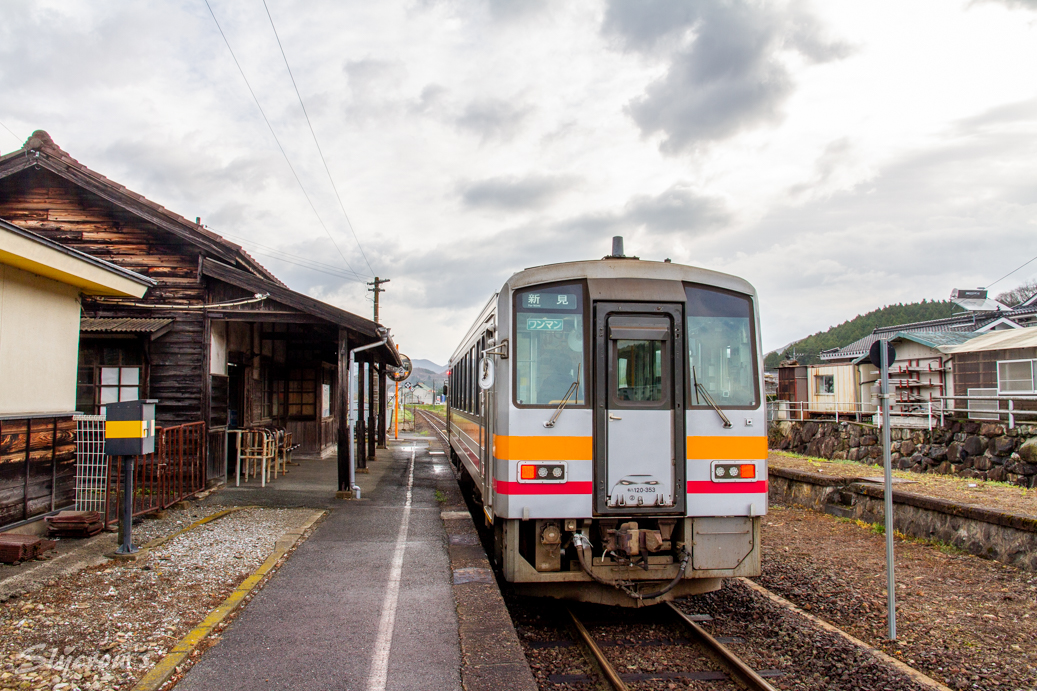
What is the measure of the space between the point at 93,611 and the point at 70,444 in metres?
3.14

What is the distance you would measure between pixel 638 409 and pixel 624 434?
8.5 inches

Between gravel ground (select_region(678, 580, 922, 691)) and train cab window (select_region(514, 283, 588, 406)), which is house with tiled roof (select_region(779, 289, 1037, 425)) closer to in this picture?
gravel ground (select_region(678, 580, 922, 691))

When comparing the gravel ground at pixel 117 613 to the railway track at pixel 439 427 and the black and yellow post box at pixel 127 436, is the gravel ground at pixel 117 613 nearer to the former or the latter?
the black and yellow post box at pixel 127 436

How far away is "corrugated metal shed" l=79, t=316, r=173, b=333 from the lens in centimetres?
1020

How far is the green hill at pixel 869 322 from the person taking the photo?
5466 cm

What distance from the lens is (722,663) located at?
4582 millimetres

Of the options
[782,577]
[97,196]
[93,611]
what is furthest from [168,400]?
[782,577]

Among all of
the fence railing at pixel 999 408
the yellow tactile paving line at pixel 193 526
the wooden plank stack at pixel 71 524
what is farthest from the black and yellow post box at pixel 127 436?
the fence railing at pixel 999 408

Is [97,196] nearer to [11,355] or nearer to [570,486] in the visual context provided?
[11,355]

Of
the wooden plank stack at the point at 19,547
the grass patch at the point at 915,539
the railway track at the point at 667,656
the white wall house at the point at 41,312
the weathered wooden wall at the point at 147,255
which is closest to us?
the railway track at the point at 667,656

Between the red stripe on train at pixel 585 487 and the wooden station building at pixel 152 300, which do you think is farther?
the wooden station building at pixel 152 300

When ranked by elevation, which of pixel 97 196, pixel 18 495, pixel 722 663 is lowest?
pixel 722 663

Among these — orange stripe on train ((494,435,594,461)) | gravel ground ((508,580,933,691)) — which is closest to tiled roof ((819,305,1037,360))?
gravel ground ((508,580,933,691))

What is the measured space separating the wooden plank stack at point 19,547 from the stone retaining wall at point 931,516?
9.14 meters
